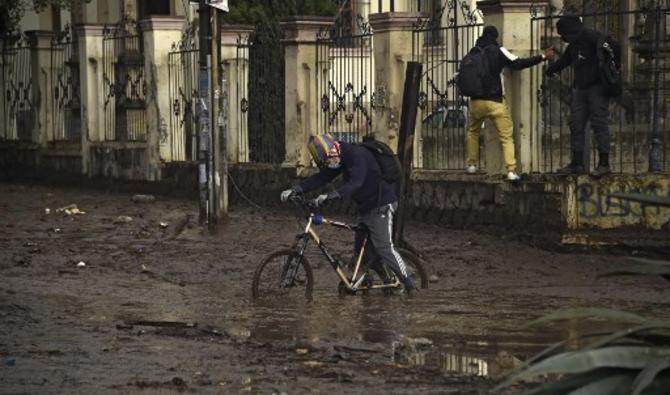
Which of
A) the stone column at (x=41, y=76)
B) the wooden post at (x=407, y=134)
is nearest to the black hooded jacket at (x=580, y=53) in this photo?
the wooden post at (x=407, y=134)

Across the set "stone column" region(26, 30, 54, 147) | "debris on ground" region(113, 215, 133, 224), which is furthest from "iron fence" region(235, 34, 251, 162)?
"stone column" region(26, 30, 54, 147)

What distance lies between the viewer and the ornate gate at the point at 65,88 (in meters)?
28.0

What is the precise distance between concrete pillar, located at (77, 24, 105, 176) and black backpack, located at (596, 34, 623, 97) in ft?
39.9

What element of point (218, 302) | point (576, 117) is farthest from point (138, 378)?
point (576, 117)

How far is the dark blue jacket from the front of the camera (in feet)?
44.3

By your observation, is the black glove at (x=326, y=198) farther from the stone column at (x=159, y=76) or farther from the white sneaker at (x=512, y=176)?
the stone column at (x=159, y=76)

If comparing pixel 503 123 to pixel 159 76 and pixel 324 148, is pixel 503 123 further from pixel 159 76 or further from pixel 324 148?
pixel 159 76

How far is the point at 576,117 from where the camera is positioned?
16.8 m

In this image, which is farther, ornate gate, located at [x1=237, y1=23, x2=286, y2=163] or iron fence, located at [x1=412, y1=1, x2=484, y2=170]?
ornate gate, located at [x1=237, y1=23, x2=286, y2=163]

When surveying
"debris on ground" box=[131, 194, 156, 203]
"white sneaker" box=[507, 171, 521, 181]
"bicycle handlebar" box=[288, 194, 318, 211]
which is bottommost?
"debris on ground" box=[131, 194, 156, 203]

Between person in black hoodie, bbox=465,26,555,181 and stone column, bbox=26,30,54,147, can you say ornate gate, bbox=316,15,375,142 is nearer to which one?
person in black hoodie, bbox=465,26,555,181

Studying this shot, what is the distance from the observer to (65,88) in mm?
28312

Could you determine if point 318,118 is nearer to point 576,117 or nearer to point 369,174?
point 576,117

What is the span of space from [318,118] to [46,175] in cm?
896
